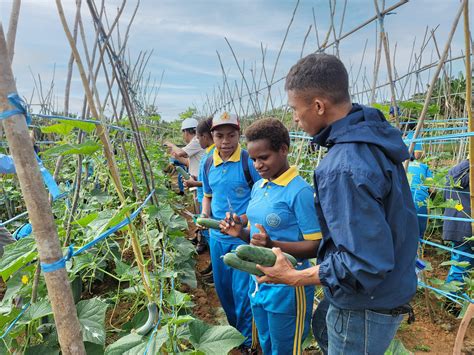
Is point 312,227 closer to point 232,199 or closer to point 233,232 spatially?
point 233,232

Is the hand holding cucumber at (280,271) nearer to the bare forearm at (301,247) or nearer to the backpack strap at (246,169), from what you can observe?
the bare forearm at (301,247)

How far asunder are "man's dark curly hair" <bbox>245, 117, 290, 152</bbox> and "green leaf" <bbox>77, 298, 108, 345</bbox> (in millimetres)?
1081

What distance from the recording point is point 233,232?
193 centimetres

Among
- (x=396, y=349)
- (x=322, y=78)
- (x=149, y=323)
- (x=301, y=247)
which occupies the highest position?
(x=322, y=78)

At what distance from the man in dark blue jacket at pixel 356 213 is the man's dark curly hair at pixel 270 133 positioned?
58 centimetres

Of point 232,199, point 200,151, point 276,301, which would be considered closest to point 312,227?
point 276,301

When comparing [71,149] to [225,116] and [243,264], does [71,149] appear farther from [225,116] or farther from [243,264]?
[225,116]

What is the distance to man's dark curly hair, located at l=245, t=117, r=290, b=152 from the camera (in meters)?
1.80

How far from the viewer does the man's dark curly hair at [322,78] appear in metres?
1.13

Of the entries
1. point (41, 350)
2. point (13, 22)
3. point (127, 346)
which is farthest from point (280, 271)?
point (13, 22)

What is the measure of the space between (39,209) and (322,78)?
932mm

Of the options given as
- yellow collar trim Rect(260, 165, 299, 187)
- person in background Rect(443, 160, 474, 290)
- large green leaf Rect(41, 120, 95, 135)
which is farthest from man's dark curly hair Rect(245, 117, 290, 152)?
person in background Rect(443, 160, 474, 290)

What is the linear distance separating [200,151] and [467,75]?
125 inches

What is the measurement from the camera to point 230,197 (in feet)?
8.39
